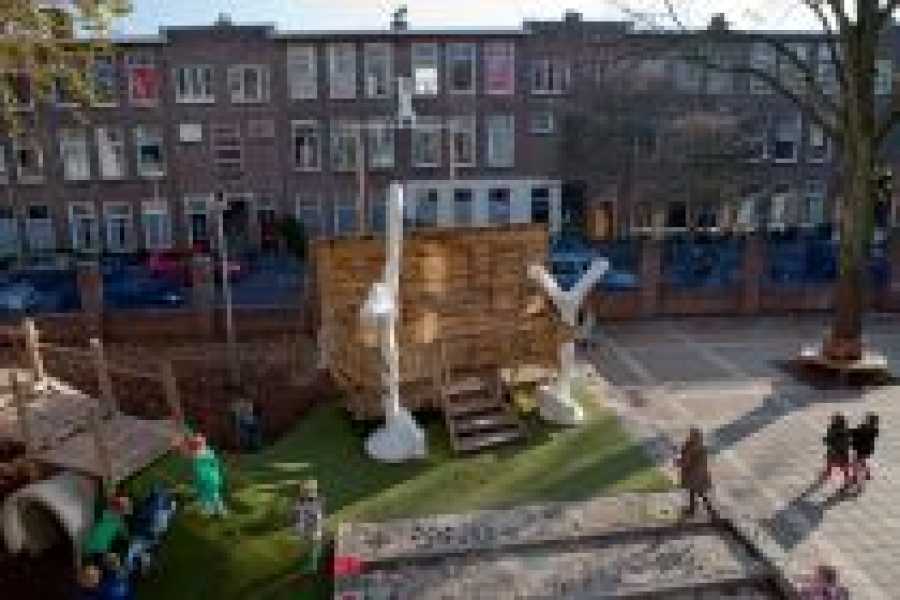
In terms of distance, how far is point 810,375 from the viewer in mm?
22500

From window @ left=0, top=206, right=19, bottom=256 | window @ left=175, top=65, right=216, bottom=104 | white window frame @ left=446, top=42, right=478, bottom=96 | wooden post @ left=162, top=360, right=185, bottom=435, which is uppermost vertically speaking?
white window frame @ left=446, top=42, right=478, bottom=96

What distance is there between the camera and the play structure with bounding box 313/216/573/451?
17953 mm

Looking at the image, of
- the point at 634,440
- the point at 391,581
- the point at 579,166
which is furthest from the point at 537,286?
the point at 579,166

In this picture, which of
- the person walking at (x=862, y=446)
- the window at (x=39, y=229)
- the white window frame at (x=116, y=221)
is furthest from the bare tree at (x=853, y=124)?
the window at (x=39, y=229)

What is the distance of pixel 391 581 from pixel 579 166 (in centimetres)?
3211

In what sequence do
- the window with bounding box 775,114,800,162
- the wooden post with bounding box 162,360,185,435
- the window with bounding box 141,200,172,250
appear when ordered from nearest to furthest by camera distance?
the wooden post with bounding box 162,360,185,435 → the window with bounding box 141,200,172,250 → the window with bounding box 775,114,800,162

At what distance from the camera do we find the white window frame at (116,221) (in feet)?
140

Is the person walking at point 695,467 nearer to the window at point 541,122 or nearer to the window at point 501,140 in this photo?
the window at point 501,140

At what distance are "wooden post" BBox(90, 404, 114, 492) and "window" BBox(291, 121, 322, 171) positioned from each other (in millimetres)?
29107

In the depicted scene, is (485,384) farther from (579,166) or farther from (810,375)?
(579,166)

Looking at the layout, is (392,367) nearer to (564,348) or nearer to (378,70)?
(564,348)

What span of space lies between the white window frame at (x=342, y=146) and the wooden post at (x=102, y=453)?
1119 inches

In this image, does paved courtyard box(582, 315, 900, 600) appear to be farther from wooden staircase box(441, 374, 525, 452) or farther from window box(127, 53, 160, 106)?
window box(127, 53, 160, 106)

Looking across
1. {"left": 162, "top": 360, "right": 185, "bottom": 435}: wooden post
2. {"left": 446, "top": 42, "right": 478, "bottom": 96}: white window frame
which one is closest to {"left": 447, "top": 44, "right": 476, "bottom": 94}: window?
{"left": 446, "top": 42, "right": 478, "bottom": 96}: white window frame
